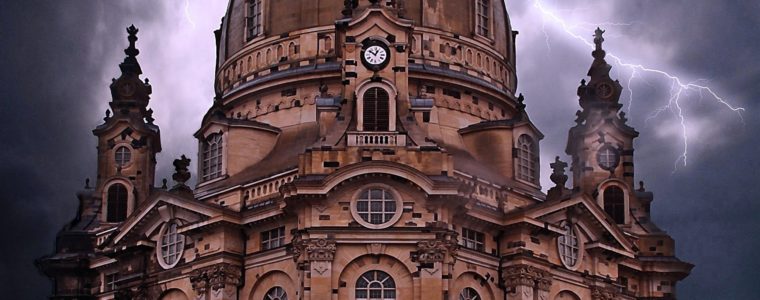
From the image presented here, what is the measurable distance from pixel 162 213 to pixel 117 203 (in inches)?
534

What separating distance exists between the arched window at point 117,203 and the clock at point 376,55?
21.9 meters

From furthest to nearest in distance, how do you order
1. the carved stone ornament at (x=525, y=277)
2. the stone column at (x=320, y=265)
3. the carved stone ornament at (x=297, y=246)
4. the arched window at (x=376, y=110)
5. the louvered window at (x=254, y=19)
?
the louvered window at (x=254, y=19) → the carved stone ornament at (x=525, y=277) → the arched window at (x=376, y=110) → the carved stone ornament at (x=297, y=246) → the stone column at (x=320, y=265)

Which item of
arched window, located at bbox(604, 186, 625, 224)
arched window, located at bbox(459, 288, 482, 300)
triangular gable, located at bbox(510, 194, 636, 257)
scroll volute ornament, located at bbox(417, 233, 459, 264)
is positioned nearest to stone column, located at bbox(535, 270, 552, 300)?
triangular gable, located at bbox(510, 194, 636, 257)

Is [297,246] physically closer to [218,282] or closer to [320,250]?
[320,250]

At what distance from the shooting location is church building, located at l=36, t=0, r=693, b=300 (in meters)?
78.5

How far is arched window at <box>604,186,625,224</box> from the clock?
66.3ft

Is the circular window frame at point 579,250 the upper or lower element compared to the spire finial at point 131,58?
lower

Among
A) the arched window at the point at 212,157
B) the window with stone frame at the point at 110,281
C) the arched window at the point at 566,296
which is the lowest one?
the arched window at the point at 566,296

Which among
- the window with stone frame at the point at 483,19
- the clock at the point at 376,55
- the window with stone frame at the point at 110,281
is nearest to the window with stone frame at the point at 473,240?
the clock at the point at 376,55

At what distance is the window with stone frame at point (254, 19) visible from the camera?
94500 millimetres

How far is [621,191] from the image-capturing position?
9750 centimetres

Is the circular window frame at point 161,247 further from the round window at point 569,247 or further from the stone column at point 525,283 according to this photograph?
the round window at point 569,247

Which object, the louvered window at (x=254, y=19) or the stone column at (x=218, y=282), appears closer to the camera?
the stone column at (x=218, y=282)

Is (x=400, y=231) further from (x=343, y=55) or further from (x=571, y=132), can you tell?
(x=571, y=132)
